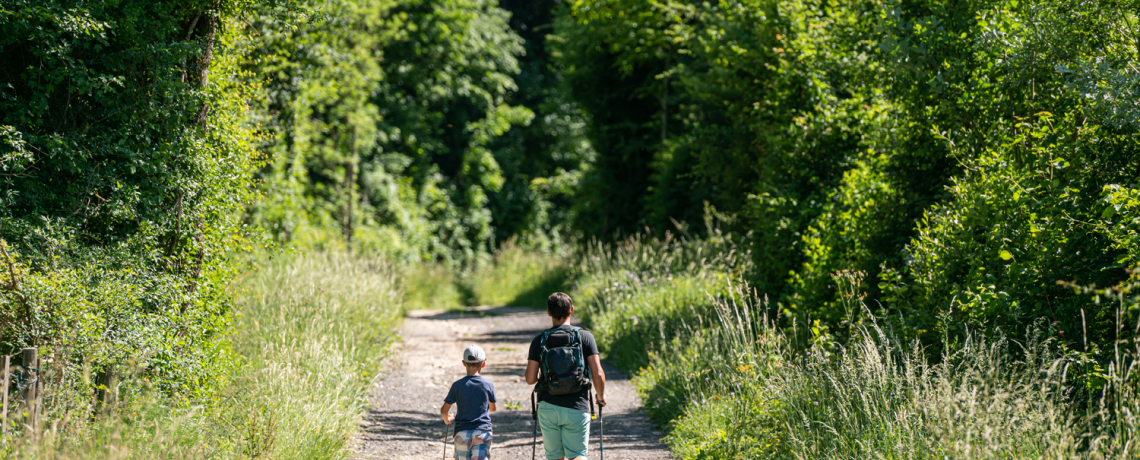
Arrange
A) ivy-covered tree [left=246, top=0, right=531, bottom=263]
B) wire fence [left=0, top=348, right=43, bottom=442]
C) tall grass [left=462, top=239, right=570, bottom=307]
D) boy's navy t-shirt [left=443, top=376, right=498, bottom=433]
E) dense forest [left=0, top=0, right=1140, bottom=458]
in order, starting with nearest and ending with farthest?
wire fence [left=0, top=348, right=43, bottom=442] < dense forest [left=0, top=0, right=1140, bottom=458] < boy's navy t-shirt [left=443, top=376, right=498, bottom=433] < ivy-covered tree [left=246, top=0, right=531, bottom=263] < tall grass [left=462, top=239, right=570, bottom=307]

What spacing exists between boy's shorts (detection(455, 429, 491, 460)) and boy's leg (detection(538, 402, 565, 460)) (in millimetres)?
380

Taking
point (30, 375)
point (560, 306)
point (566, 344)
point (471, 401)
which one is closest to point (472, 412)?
point (471, 401)

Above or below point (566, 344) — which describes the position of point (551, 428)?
below

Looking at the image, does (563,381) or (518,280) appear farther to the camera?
(518,280)

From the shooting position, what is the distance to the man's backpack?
16.4 feet

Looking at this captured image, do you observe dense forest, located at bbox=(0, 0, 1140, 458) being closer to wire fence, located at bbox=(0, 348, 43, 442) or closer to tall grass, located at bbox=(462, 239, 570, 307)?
wire fence, located at bbox=(0, 348, 43, 442)

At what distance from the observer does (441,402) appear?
8742 mm

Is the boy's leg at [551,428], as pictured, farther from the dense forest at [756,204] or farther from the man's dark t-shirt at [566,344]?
the dense forest at [756,204]

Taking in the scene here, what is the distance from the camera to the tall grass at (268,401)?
419 cm

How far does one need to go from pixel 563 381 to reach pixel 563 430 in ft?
1.18

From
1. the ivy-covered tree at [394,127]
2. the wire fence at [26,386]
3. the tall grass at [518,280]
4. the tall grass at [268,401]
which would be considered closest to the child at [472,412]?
the tall grass at [268,401]

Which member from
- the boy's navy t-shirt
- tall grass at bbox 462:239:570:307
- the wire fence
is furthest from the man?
tall grass at bbox 462:239:570:307

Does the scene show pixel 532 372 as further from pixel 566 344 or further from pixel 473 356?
pixel 473 356

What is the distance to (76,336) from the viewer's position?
4738 millimetres
